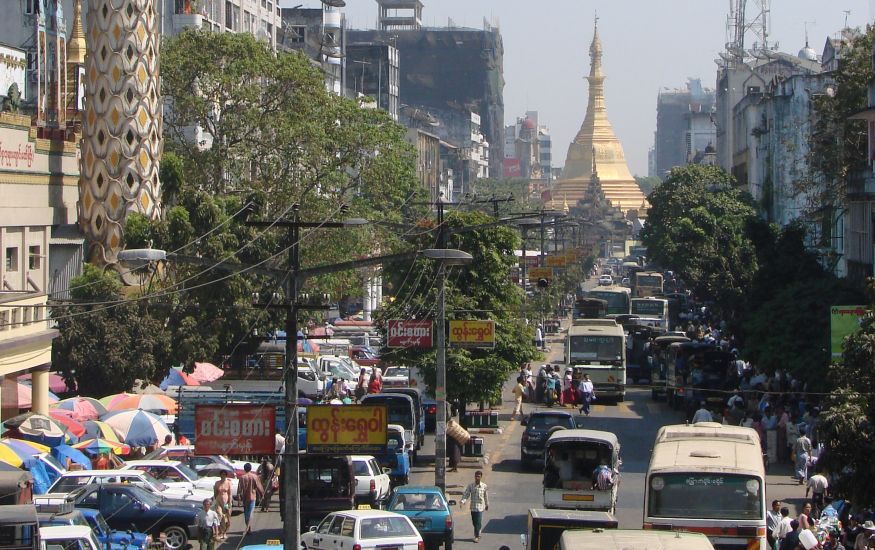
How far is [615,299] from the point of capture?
82250 mm

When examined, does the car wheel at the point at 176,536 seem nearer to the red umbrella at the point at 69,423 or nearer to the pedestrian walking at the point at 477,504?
the pedestrian walking at the point at 477,504

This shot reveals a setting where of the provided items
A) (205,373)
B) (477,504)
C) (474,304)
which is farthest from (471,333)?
(205,373)

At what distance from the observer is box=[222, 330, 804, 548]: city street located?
2972 cm

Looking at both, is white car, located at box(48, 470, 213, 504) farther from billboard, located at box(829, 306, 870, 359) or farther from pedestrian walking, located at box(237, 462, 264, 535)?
billboard, located at box(829, 306, 870, 359)

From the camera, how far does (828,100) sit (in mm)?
51031

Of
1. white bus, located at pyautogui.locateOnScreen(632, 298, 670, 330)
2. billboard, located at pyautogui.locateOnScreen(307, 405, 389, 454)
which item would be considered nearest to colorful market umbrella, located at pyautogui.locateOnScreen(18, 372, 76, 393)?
billboard, located at pyautogui.locateOnScreen(307, 405, 389, 454)

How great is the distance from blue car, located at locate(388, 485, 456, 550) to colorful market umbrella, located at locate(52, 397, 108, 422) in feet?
37.6

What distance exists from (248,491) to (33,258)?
52.2 ft

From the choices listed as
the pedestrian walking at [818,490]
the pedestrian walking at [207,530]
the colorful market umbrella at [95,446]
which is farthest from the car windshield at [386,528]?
the colorful market umbrella at [95,446]

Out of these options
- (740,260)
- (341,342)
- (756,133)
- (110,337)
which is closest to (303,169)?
(341,342)

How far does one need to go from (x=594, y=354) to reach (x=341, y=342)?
14455 mm

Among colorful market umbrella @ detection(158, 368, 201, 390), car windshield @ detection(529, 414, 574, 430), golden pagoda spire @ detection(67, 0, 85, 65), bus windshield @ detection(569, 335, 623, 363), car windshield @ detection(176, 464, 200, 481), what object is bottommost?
car windshield @ detection(176, 464, 200, 481)

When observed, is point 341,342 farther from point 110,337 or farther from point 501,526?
point 501,526

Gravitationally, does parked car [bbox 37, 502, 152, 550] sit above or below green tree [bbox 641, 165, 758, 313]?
below
